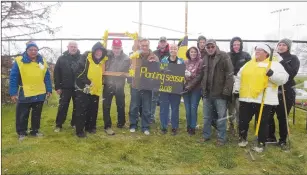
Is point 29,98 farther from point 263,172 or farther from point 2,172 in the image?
point 263,172

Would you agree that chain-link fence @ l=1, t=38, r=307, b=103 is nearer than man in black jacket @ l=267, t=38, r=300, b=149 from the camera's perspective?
No

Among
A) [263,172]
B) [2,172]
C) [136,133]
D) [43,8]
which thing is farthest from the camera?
[43,8]

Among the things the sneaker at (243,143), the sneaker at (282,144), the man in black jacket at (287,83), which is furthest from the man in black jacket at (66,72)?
the sneaker at (282,144)

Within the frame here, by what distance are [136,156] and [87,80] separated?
6.68ft

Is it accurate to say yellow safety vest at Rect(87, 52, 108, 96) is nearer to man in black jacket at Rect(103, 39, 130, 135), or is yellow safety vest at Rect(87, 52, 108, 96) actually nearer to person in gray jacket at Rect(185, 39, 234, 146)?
man in black jacket at Rect(103, 39, 130, 135)

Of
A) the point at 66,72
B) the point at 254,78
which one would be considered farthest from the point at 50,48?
the point at 254,78

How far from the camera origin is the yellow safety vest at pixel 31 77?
6492mm

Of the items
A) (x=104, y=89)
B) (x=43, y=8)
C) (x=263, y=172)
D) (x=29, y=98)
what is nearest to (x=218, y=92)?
(x=263, y=172)

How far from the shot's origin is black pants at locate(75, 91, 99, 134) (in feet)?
22.2

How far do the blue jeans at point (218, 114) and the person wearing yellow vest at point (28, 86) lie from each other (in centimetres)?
374

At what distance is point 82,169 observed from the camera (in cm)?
521

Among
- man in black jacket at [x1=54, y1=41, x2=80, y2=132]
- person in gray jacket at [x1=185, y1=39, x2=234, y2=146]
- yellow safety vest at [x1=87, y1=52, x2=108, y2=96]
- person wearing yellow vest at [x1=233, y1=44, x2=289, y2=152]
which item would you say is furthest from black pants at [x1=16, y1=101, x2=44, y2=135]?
person wearing yellow vest at [x1=233, y1=44, x2=289, y2=152]

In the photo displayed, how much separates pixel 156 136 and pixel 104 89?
1687 millimetres

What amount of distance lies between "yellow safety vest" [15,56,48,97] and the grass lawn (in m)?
1.07
